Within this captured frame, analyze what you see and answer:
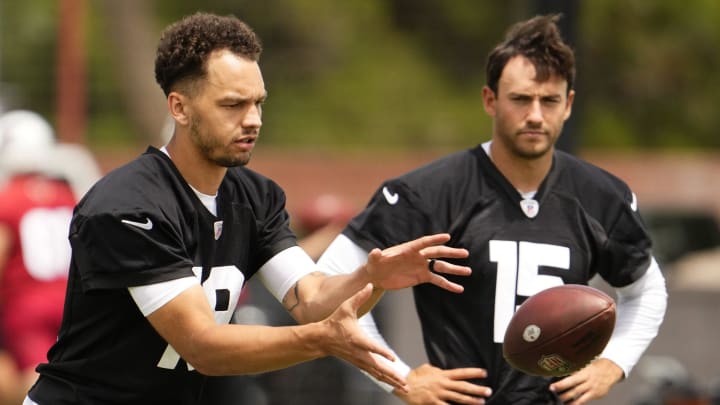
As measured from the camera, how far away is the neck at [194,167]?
15.3 ft

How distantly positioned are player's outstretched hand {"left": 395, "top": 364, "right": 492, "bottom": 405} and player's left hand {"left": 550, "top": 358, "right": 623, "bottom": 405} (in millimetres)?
302

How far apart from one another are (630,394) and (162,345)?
5.86m

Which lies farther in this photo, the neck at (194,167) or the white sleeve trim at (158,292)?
the neck at (194,167)

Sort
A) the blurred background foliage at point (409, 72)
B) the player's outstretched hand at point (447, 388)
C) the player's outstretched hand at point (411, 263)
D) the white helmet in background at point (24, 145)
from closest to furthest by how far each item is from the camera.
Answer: the player's outstretched hand at point (411, 263)
the player's outstretched hand at point (447, 388)
the white helmet in background at point (24, 145)
the blurred background foliage at point (409, 72)

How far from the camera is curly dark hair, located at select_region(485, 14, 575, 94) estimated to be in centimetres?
559

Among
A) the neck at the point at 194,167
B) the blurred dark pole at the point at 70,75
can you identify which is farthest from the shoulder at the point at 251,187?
the blurred dark pole at the point at 70,75

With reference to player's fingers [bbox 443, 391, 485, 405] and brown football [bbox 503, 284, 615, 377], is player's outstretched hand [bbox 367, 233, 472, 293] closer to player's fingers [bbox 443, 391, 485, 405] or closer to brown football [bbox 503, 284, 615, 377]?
brown football [bbox 503, 284, 615, 377]

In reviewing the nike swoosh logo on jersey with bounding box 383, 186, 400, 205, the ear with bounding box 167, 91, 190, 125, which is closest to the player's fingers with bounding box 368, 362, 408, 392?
the ear with bounding box 167, 91, 190, 125

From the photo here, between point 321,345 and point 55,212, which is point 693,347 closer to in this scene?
point 55,212

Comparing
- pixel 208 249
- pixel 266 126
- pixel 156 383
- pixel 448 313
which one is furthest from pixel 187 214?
pixel 266 126

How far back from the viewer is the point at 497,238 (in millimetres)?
5469

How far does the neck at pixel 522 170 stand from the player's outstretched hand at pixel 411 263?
37.6 inches

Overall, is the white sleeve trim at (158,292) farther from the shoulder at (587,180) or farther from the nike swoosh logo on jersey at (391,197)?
the shoulder at (587,180)

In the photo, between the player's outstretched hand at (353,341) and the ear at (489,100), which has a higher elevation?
the ear at (489,100)
